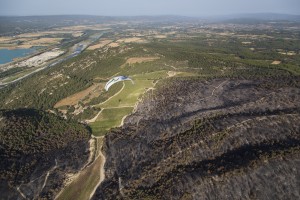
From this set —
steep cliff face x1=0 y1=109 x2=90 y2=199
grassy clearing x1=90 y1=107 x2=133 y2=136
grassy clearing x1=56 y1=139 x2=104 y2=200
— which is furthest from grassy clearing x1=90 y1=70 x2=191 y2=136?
grassy clearing x1=56 y1=139 x2=104 y2=200

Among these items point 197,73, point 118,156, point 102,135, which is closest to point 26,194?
point 118,156

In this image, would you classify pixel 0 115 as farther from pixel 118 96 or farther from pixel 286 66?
pixel 286 66

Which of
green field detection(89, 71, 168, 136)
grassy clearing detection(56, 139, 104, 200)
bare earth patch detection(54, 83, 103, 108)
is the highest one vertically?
green field detection(89, 71, 168, 136)

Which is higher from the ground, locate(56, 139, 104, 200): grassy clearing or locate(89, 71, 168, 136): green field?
locate(89, 71, 168, 136): green field

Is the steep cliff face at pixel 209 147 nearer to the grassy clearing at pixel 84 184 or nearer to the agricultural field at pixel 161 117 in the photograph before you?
the agricultural field at pixel 161 117

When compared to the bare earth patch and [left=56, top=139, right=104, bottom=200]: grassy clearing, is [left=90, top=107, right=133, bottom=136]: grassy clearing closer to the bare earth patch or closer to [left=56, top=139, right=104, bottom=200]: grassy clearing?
[left=56, top=139, right=104, bottom=200]: grassy clearing

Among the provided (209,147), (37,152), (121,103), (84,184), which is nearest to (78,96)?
(121,103)

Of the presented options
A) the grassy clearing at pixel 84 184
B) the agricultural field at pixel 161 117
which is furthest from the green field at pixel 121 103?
the grassy clearing at pixel 84 184
